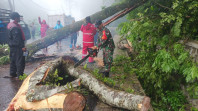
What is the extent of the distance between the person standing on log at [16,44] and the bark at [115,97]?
2923mm

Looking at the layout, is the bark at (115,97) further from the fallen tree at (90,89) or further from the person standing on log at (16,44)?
the person standing on log at (16,44)

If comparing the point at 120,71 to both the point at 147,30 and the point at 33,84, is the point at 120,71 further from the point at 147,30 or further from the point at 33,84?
the point at 33,84

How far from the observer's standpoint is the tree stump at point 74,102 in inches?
82.5

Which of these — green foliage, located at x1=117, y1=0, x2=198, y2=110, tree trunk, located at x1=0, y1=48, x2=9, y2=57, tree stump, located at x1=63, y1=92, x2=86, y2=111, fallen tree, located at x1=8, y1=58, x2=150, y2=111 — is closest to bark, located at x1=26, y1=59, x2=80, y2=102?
fallen tree, located at x1=8, y1=58, x2=150, y2=111

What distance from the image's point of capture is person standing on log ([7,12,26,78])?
4.37 meters

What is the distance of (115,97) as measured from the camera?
2.29 metres

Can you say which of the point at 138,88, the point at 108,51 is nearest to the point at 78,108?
the point at 138,88

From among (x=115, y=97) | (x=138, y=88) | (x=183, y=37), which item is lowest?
(x=138, y=88)

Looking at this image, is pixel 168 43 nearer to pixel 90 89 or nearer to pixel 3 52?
pixel 90 89

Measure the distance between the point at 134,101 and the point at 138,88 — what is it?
4.18 ft

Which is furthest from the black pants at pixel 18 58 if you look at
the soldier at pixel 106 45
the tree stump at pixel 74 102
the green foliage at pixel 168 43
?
the green foliage at pixel 168 43

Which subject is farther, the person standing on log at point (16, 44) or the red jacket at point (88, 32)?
the red jacket at point (88, 32)

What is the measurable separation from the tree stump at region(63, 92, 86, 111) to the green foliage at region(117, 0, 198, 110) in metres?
1.92

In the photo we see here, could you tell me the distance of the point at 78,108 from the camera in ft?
6.88
